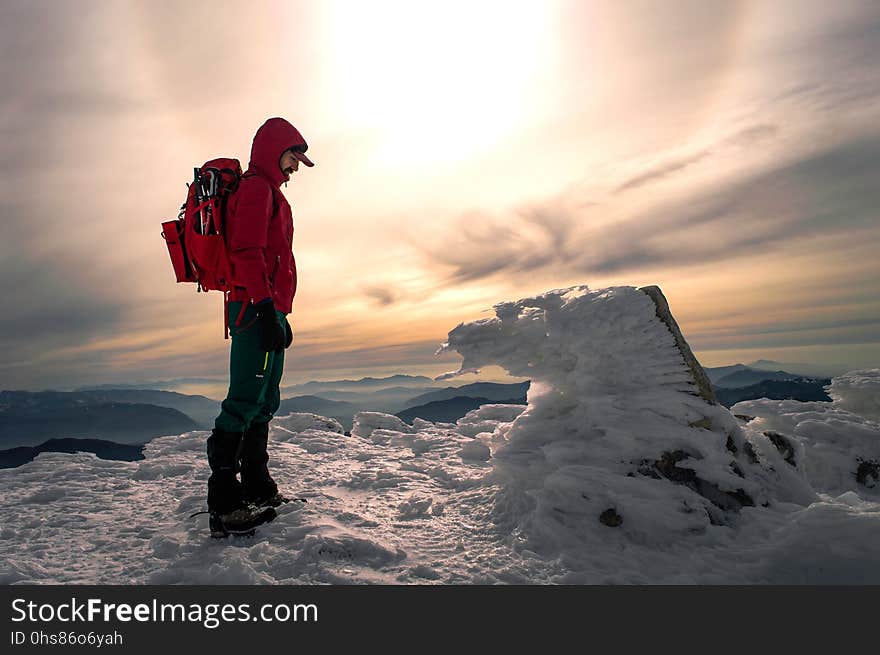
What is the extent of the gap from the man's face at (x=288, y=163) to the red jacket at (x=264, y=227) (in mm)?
77

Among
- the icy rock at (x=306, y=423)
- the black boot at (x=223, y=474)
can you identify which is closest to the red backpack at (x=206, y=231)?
the black boot at (x=223, y=474)

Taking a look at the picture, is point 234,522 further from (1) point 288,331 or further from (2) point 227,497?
(1) point 288,331

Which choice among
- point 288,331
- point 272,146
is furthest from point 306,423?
point 272,146

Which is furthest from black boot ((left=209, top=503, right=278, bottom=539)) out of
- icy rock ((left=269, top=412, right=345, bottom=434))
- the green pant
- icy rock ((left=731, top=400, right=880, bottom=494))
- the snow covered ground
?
icy rock ((left=269, top=412, right=345, bottom=434))

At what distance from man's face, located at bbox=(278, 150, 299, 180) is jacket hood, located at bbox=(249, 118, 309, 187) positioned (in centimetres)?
7

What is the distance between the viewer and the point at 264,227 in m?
4.14

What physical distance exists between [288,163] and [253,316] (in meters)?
1.76

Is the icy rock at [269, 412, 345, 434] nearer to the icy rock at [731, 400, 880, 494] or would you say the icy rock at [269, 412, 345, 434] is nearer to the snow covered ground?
the snow covered ground

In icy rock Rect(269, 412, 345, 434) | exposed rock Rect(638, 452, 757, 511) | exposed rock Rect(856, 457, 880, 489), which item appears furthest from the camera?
icy rock Rect(269, 412, 345, 434)

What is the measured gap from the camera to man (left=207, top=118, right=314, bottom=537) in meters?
4.07

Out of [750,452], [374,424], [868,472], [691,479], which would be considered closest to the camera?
[691,479]
